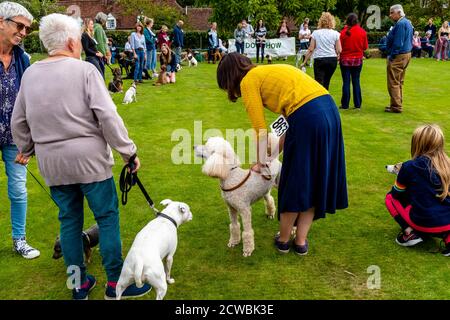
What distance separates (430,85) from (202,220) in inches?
441

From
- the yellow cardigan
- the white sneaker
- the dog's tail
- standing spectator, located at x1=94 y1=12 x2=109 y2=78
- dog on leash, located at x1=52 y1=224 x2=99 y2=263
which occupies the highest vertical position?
standing spectator, located at x1=94 y1=12 x2=109 y2=78

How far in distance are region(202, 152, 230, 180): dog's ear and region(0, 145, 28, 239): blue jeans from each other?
1.67 m

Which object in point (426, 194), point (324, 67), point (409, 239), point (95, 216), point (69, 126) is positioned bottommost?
point (409, 239)

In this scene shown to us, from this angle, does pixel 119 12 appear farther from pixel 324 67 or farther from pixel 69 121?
pixel 69 121

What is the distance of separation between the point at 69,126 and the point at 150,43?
13284mm

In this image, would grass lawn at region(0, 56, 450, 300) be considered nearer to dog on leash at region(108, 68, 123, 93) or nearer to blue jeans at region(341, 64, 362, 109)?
blue jeans at region(341, 64, 362, 109)

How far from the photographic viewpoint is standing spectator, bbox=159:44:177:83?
13670 mm

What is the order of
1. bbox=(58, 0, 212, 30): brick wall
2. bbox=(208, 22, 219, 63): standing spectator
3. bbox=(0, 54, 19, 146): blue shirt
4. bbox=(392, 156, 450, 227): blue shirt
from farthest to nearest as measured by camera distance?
bbox=(58, 0, 212, 30): brick wall → bbox=(208, 22, 219, 63): standing spectator → bbox=(392, 156, 450, 227): blue shirt → bbox=(0, 54, 19, 146): blue shirt

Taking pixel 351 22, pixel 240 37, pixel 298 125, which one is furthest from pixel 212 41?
pixel 298 125

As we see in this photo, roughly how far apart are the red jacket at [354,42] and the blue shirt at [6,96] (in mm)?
7402

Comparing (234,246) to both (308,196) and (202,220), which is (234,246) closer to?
(202,220)

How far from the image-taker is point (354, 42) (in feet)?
30.5

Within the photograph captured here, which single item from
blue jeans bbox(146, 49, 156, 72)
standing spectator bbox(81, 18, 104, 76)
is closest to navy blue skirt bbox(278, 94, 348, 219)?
standing spectator bbox(81, 18, 104, 76)

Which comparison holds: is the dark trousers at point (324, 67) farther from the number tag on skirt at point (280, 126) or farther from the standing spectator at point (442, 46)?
the standing spectator at point (442, 46)
